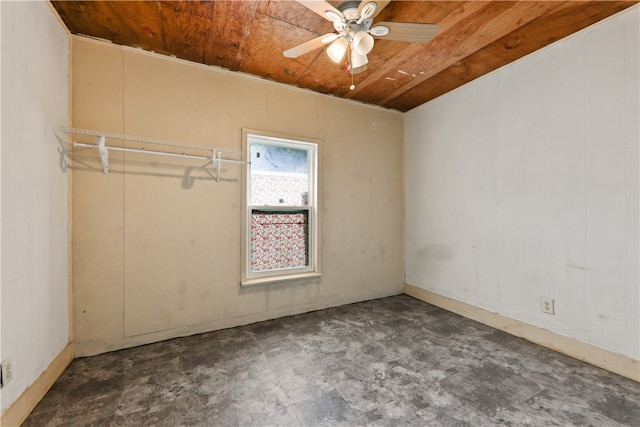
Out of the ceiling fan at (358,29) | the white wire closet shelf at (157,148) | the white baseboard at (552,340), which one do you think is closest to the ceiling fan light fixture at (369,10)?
the ceiling fan at (358,29)

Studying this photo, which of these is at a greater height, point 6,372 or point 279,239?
point 279,239

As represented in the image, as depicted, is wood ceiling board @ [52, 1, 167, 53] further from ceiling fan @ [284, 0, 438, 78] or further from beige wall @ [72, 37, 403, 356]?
ceiling fan @ [284, 0, 438, 78]

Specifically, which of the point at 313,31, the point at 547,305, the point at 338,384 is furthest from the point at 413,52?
the point at 338,384

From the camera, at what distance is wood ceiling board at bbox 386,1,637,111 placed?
1.84 metres

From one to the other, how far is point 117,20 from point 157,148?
0.93m

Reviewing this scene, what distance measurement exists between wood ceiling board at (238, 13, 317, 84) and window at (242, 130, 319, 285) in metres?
0.61

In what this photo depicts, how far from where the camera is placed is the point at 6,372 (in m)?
1.32

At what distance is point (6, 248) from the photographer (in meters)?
1.34

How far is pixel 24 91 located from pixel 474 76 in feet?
11.8

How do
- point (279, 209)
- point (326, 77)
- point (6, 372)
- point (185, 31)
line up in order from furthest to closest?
point (279, 209) → point (326, 77) → point (185, 31) → point (6, 372)

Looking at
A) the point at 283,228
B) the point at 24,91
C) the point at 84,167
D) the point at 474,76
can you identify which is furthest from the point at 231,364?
the point at 474,76

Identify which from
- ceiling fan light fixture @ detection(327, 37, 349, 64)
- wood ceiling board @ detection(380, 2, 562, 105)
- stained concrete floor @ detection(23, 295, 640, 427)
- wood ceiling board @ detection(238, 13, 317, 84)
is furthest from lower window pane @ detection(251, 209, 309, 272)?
wood ceiling board @ detection(380, 2, 562, 105)

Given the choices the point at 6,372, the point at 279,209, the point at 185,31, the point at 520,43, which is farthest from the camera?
the point at 279,209

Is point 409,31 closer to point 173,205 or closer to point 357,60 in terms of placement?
point 357,60
